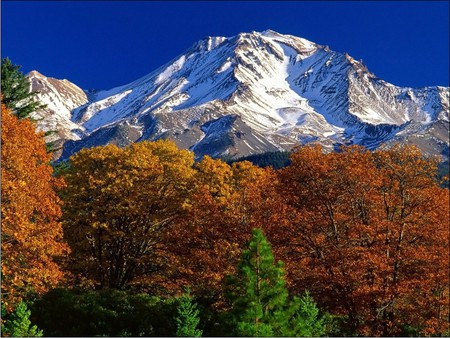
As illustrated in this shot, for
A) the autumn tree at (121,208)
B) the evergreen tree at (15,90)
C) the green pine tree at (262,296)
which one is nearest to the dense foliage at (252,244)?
the green pine tree at (262,296)

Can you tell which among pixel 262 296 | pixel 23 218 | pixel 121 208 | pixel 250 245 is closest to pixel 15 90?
pixel 121 208

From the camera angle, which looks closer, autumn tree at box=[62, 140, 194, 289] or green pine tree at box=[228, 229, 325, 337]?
green pine tree at box=[228, 229, 325, 337]

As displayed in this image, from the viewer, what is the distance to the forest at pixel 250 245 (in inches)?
990

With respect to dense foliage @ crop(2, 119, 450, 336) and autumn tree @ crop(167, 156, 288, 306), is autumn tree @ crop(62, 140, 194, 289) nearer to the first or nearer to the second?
dense foliage @ crop(2, 119, 450, 336)

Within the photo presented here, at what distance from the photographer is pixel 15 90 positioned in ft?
183

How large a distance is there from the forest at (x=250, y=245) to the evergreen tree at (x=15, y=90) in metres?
19.0

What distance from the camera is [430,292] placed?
90.8 feet

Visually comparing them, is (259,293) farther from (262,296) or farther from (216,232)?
(216,232)

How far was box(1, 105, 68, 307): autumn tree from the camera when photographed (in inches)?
989

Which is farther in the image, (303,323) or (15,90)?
(15,90)

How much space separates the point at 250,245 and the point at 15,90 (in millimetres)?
42888

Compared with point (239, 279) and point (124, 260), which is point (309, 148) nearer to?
point (239, 279)

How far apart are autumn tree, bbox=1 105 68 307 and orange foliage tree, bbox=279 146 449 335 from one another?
1341cm

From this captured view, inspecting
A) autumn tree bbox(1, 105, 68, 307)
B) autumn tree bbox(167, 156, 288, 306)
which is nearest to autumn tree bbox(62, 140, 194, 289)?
autumn tree bbox(167, 156, 288, 306)
